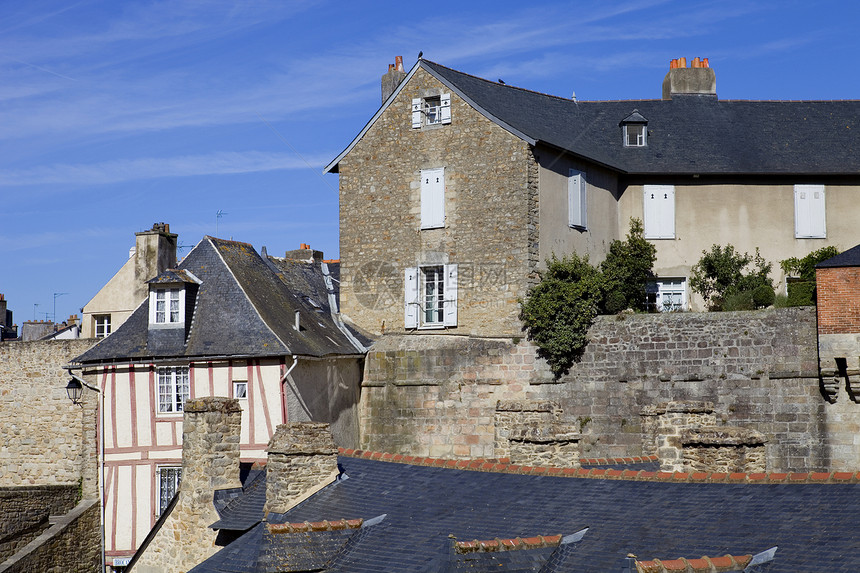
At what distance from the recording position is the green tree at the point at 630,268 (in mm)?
19172

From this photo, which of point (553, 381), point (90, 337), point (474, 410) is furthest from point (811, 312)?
point (90, 337)

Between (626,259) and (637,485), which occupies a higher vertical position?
(626,259)

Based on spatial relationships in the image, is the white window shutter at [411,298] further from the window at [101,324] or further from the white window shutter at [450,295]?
the window at [101,324]

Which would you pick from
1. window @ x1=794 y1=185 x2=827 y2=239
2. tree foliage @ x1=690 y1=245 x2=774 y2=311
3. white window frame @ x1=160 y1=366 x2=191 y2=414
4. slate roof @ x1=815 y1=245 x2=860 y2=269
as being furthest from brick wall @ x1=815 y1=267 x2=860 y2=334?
white window frame @ x1=160 y1=366 x2=191 y2=414

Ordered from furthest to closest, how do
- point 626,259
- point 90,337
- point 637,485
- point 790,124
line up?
point 90,337 → point 790,124 → point 626,259 → point 637,485

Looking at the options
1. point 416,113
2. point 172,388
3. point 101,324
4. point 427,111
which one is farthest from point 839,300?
point 101,324

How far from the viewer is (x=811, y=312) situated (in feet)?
55.2

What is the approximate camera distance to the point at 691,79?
23469 mm

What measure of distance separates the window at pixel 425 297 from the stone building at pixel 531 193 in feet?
0.08

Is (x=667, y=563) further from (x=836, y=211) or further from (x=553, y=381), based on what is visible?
(x=836, y=211)

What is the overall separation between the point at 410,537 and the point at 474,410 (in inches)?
317

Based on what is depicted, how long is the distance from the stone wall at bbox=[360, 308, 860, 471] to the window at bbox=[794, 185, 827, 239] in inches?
166

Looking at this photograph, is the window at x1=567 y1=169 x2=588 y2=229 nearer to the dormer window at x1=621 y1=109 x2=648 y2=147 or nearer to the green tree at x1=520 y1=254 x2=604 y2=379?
the green tree at x1=520 y1=254 x2=604 y2=379

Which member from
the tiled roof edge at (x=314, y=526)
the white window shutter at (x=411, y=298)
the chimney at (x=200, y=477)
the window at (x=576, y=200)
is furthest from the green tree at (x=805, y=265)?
the tiled roof edge at (x=314, y=526)
